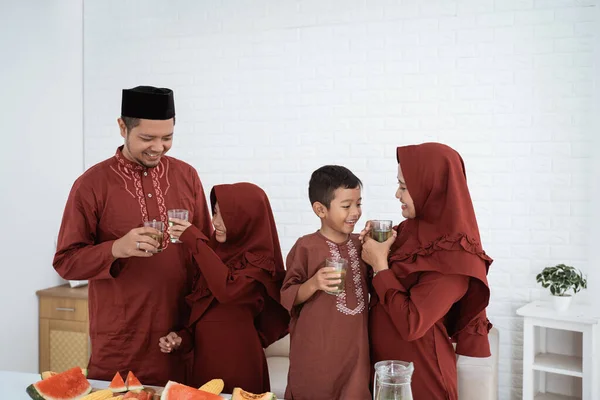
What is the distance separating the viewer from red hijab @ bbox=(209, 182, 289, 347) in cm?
278

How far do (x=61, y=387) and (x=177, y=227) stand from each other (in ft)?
2.46

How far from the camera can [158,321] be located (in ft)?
8.98

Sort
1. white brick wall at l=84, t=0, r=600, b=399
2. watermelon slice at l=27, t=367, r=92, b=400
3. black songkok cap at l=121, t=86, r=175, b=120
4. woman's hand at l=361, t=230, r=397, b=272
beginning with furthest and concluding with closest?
white brick wall at l=84, t=0, r=600, b=399 → black songkok cap at l=121, t=86, r=175, b=120 → woman's hand at l=361, t=230, r=397, b=272 → watermelon slice at l=27, t=367, r=92, b=400

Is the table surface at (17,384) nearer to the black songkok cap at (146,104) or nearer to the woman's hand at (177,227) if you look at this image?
the woman's hand at (177,227)

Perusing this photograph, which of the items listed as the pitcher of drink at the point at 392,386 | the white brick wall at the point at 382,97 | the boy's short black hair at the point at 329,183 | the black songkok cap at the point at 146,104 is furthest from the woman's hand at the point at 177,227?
the white brick wall at the point at 382,97

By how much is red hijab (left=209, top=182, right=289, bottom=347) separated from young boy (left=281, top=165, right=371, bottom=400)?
0.50 feet

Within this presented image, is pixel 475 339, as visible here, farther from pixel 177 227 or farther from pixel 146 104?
pixel 146 104

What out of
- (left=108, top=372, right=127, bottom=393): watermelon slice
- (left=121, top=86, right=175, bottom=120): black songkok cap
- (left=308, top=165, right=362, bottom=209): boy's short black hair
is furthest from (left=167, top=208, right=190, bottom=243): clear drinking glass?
(left=108, top=372, right=127, bottom=393): watermelon slice

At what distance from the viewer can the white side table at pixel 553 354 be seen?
388 centimetres

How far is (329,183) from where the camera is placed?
8.74 feet

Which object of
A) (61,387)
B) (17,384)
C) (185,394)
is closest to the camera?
(185,394)

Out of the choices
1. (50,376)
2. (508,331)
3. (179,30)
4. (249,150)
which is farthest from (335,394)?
(179,30)

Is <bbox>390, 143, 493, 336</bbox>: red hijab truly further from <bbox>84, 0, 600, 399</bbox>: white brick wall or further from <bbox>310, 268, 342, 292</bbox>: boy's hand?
<bbox>84, 0, 600, 399</bbox>: white brick wall

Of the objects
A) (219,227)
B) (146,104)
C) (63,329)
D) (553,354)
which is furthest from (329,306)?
(63,329)
